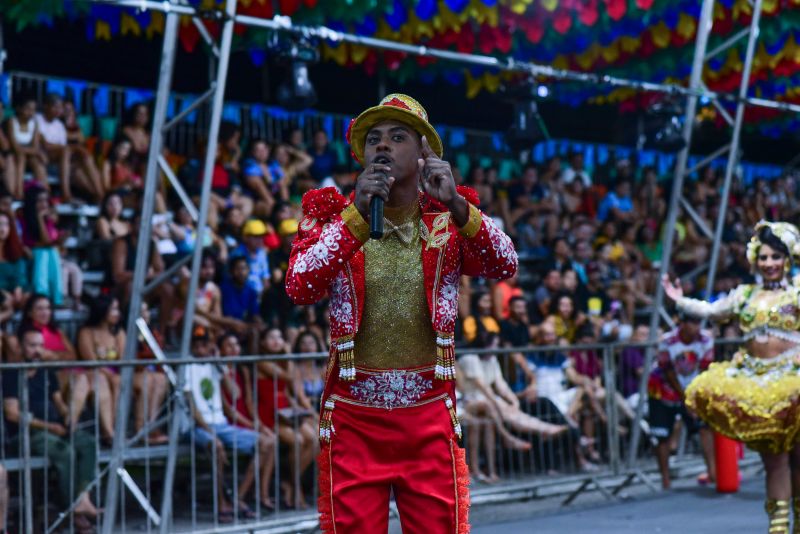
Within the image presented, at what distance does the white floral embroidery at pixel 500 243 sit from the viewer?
146 inches

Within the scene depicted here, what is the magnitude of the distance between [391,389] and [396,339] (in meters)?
0.16

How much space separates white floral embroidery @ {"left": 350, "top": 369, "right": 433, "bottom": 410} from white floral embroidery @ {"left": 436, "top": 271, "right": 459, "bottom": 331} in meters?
0.19

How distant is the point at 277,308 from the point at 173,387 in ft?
8.13

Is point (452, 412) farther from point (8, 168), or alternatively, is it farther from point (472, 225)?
point (8, 168)

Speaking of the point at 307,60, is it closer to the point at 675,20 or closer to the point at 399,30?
the point at 399,30

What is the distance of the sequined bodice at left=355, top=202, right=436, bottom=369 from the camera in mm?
3836

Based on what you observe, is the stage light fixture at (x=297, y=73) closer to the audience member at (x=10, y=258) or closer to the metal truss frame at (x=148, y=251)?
the metal truss frame at (x=148, y=251)

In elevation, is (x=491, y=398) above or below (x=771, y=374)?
below

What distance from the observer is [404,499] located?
3797 millimetres

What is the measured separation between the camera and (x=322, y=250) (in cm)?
364

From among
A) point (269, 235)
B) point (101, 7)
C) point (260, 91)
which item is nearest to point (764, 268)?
point (269, 235)

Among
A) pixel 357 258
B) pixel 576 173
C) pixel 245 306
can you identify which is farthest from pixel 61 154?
pixel 357 258

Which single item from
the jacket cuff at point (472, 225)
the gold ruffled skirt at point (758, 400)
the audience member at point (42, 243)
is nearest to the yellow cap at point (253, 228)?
the audience member at point (42, 243)

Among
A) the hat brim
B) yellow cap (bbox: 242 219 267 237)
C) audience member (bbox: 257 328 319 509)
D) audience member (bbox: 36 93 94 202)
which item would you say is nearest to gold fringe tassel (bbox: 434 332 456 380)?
the hat brim
